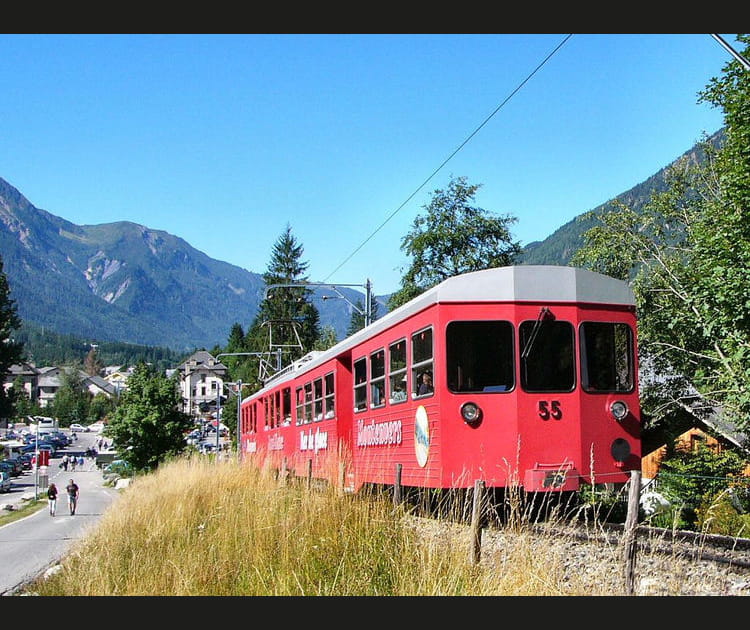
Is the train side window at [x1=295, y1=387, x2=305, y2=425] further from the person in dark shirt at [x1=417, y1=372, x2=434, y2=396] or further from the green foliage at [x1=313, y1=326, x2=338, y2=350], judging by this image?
the green foliage at [x1=313, y1=326, x2=338, y2=350]

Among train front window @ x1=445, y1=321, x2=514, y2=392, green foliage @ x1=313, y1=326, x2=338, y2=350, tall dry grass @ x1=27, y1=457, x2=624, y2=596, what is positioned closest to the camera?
tall dry grass @ x1=27, y1=457, x2=624, y2=596

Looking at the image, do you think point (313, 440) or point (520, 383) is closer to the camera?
point (520, 383)

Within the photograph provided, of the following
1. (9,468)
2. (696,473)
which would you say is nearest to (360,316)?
(9,468)

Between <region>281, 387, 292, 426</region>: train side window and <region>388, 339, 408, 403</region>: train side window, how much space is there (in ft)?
27.3

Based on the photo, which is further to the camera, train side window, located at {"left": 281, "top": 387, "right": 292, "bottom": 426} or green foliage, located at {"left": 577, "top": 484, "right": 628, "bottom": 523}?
train side window, located at {"left": 281, "top": 387, "right": 292, "bottom": 426}

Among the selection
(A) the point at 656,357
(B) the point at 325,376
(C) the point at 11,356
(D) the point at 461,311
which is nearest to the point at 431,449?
(D) the point at 461,311

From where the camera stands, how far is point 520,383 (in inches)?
438

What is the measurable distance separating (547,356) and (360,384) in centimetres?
388

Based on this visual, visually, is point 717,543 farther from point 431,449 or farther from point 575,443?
point 431,449

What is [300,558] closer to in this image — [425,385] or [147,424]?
[425,385]

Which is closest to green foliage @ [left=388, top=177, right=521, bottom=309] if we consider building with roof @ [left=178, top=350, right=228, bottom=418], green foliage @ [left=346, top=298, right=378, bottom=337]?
green foliage @ [left=346, top=298, right=378, bottom=337]

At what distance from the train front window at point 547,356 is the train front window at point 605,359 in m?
0.17

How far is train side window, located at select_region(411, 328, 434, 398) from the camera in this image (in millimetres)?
11320

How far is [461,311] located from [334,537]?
3423 mm
